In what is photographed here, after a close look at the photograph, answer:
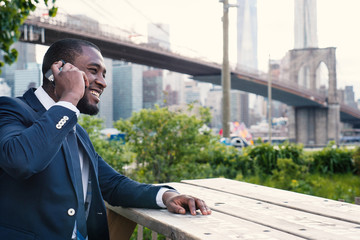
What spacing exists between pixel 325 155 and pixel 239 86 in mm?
19462

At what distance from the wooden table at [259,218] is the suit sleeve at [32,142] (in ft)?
1.21

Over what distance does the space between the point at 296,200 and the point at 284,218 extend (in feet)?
0.96

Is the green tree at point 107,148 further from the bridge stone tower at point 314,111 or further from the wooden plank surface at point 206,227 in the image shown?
the bridge stone tower at point 314,111

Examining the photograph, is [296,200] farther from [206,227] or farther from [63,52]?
[63,52]

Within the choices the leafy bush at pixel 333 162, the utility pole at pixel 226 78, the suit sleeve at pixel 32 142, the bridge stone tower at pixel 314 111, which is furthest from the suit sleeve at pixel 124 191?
the bridge stone tower at pixel 314 111

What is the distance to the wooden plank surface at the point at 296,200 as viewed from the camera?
47.8 inches

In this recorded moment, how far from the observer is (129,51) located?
19.9 metres

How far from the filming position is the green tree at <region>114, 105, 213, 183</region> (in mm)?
3975

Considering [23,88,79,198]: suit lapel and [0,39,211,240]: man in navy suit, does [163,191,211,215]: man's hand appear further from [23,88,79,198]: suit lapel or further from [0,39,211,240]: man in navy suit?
[23,88,79,198]: suit lapel

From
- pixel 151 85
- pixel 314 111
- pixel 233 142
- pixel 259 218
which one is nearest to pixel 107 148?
pixel 259 218

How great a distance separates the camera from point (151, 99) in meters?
24.2

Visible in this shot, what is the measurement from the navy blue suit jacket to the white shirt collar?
6cm

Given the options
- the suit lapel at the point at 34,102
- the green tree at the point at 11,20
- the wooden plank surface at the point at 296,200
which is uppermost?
the green tree at the point at 11,20

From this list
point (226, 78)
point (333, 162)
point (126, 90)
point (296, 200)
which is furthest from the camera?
point (126, 90)
